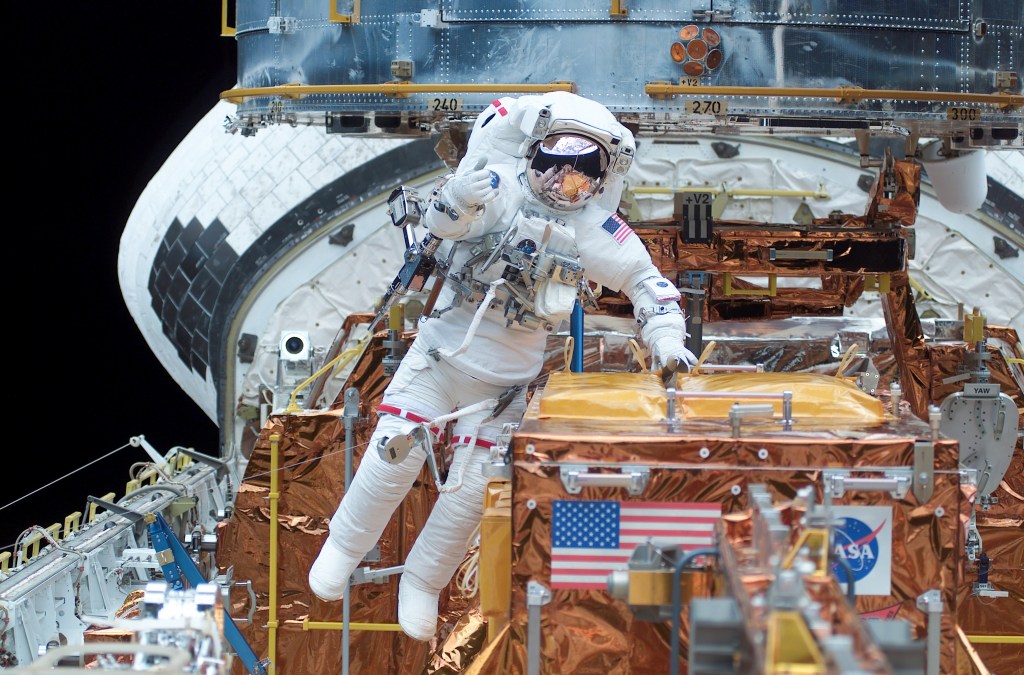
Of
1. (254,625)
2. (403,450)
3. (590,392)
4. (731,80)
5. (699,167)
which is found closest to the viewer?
(590,392)

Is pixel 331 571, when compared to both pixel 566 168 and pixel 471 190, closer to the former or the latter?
pixel 471 190

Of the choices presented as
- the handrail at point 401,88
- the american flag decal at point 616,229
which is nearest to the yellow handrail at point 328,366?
the handrail at point 401,88

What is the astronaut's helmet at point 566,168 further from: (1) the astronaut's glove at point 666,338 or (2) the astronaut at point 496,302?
(1) the astronaut's glove at point 666,338

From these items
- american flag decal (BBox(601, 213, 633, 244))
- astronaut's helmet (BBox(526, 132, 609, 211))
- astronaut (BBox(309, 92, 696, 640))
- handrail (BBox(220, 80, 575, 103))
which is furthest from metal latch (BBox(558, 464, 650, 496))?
handrail (BBox(220, 80, 575, 103))

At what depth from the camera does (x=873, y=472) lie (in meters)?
3.12

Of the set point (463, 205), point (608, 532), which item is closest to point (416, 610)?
point (463, 205)

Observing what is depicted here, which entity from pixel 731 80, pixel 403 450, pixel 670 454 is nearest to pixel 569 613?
pixel 670 454

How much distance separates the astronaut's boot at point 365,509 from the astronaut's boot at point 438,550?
0.49ft

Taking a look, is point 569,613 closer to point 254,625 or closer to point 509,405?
point 509,405

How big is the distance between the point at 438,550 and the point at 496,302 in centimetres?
86

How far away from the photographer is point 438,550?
15.1 feet

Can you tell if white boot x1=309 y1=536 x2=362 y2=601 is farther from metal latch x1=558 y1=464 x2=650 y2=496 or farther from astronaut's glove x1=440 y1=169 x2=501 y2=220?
metal latch x1=558 y1=464 x2=650 y2=496

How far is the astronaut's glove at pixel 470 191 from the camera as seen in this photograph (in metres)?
4.25

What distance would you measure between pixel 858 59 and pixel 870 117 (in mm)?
221
